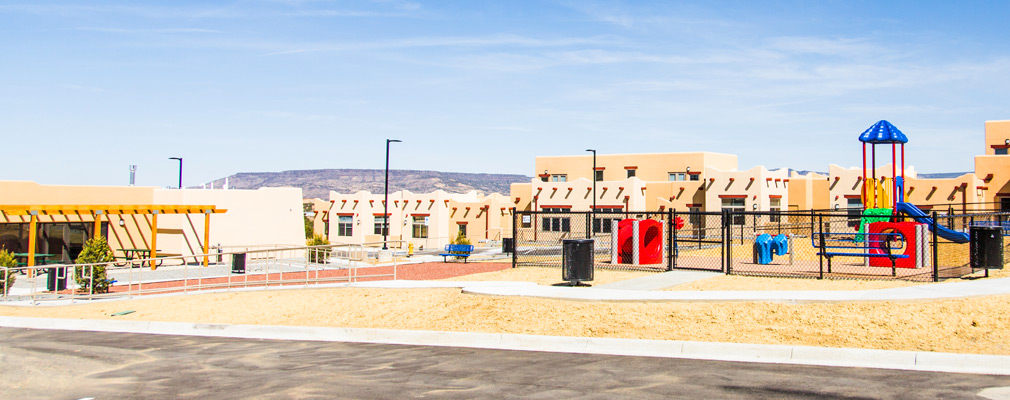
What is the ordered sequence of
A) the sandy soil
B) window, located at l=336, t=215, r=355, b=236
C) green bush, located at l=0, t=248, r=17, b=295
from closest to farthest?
the sandy soil → green bush, located at l=0, t=248, r=17, b=295 → window, located at l=336, t=215, r=355, b=236

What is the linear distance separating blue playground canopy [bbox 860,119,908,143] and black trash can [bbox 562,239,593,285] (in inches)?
647

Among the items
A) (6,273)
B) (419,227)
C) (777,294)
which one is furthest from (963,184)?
(6,273)

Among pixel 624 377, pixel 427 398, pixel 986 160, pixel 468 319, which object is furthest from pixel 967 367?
pixel 986 160

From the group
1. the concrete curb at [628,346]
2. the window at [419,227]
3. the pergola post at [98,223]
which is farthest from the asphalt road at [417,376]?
the window at [419,227]

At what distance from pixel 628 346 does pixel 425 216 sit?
57414 mm

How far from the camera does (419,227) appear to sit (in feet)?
228

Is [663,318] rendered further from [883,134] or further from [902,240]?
[883,134]

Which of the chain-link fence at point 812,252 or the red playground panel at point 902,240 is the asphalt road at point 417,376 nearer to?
the chain-link fence at point 812,252

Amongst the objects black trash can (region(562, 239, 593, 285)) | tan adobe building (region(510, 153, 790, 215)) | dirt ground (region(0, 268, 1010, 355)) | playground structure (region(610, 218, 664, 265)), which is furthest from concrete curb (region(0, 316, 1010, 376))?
tan adobe building (region(510, 153, 790, 215))

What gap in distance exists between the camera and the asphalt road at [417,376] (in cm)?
886

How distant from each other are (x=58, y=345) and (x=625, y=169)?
57.1 metres

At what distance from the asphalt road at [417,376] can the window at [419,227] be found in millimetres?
55979

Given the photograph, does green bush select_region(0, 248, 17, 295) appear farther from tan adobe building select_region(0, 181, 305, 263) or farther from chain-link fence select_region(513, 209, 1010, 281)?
chain-link fence select_region(513, 209, 1010, 281)

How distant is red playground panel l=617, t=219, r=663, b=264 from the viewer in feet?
73.9
